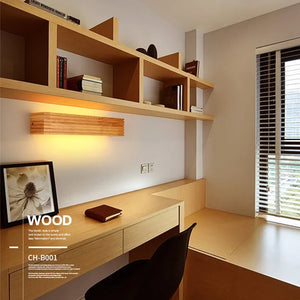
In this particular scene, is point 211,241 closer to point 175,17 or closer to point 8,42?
point 8,42

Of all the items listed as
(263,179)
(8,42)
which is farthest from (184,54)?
(8,42)

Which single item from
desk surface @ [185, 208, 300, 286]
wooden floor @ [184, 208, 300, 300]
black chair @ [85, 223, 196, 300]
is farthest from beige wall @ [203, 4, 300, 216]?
black chair @ [85, 223, 196, 300]

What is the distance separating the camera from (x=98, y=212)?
1326 millimetres

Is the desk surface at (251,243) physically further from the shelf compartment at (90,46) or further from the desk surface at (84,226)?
the shelf compartment at (90,46)

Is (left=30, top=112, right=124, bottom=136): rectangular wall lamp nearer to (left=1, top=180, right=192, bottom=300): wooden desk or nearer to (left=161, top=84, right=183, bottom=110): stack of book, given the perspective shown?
(left=1, top=180, right=192, bottom=300): wooden desk

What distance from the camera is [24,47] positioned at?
1335mm

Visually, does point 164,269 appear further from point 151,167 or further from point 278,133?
point 278,133

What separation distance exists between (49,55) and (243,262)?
5.67 feet

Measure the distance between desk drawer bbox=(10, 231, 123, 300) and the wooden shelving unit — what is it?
30.2 inches

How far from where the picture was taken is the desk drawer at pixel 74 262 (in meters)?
0.85

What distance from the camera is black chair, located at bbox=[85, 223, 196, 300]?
3.51ft

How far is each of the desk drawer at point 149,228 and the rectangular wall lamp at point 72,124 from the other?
2.23 ft

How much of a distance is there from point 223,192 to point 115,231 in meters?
1.76

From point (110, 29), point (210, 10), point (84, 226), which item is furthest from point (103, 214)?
point (210, 10)
